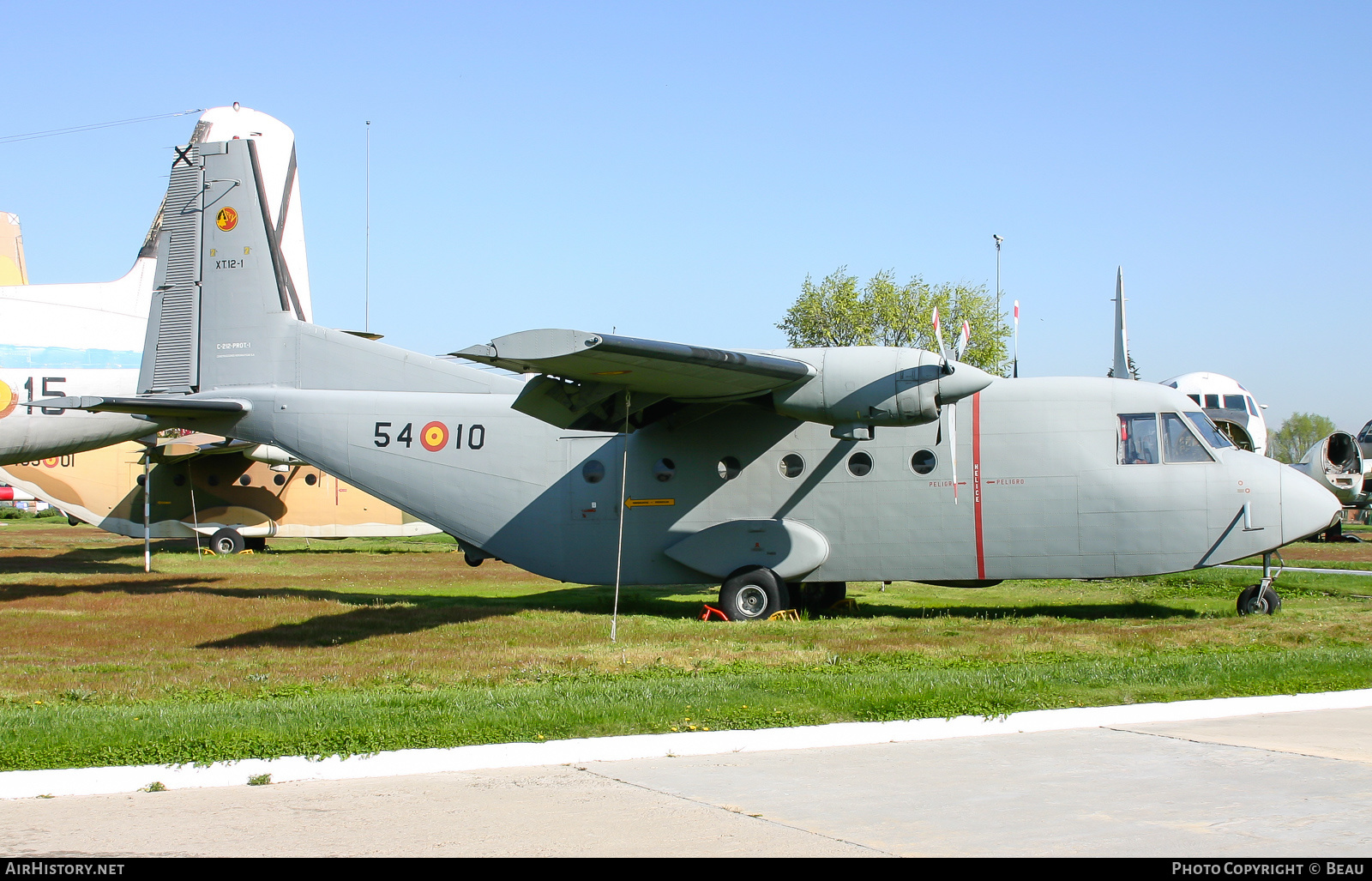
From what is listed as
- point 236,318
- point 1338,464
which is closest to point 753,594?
point 236,318

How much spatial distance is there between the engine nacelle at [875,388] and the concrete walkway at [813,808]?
5842 millimetres

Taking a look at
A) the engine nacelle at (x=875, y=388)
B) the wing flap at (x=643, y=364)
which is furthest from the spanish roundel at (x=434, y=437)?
the engine nacelle at (x=875, y=388)

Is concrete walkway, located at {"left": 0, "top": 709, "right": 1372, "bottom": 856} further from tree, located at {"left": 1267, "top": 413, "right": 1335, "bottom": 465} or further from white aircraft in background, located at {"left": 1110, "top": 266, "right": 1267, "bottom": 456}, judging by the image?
tree, located at {"left": 1267, "top": 413, "right": 1335, "bottom": 465}

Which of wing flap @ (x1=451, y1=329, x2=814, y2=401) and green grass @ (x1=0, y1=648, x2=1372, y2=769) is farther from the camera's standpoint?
wing flap @ (x1=451, y1=329, x2=814, y2=401)

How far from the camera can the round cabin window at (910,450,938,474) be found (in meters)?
13.7

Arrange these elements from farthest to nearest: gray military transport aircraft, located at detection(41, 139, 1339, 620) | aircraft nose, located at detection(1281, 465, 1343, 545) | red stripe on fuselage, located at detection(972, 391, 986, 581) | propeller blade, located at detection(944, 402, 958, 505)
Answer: red stripe on fuselage, located at detection(972, 391, 986, 581)
propeller blade, located at detection(944, 402, 958, 505)
aircraft nose, located at detection(1281, 465, 1343, 545)
gray military transport aircraft, located at detection(41, 139, 1339, 620)

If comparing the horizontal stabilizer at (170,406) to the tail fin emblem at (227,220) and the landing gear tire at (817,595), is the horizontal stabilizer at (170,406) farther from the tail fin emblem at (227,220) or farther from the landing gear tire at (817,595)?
the landing gear tire at (817,595)

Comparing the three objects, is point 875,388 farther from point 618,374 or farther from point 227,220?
point 227,220

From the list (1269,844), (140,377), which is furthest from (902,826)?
(140,377)

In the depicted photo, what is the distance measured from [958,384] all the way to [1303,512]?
465 centimetres

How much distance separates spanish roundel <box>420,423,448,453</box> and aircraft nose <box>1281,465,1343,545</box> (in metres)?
10.9

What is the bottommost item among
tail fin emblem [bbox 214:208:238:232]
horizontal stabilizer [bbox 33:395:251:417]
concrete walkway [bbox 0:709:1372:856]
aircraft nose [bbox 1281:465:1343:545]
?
concrete walkway [bbox 0:709:1372:856]

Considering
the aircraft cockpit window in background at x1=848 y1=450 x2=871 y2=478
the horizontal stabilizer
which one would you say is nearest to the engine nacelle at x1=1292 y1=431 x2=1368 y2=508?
the aircraft cockpit window in background at x1=848 y1=450 x2=871 y2=478

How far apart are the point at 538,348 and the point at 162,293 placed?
946cm
